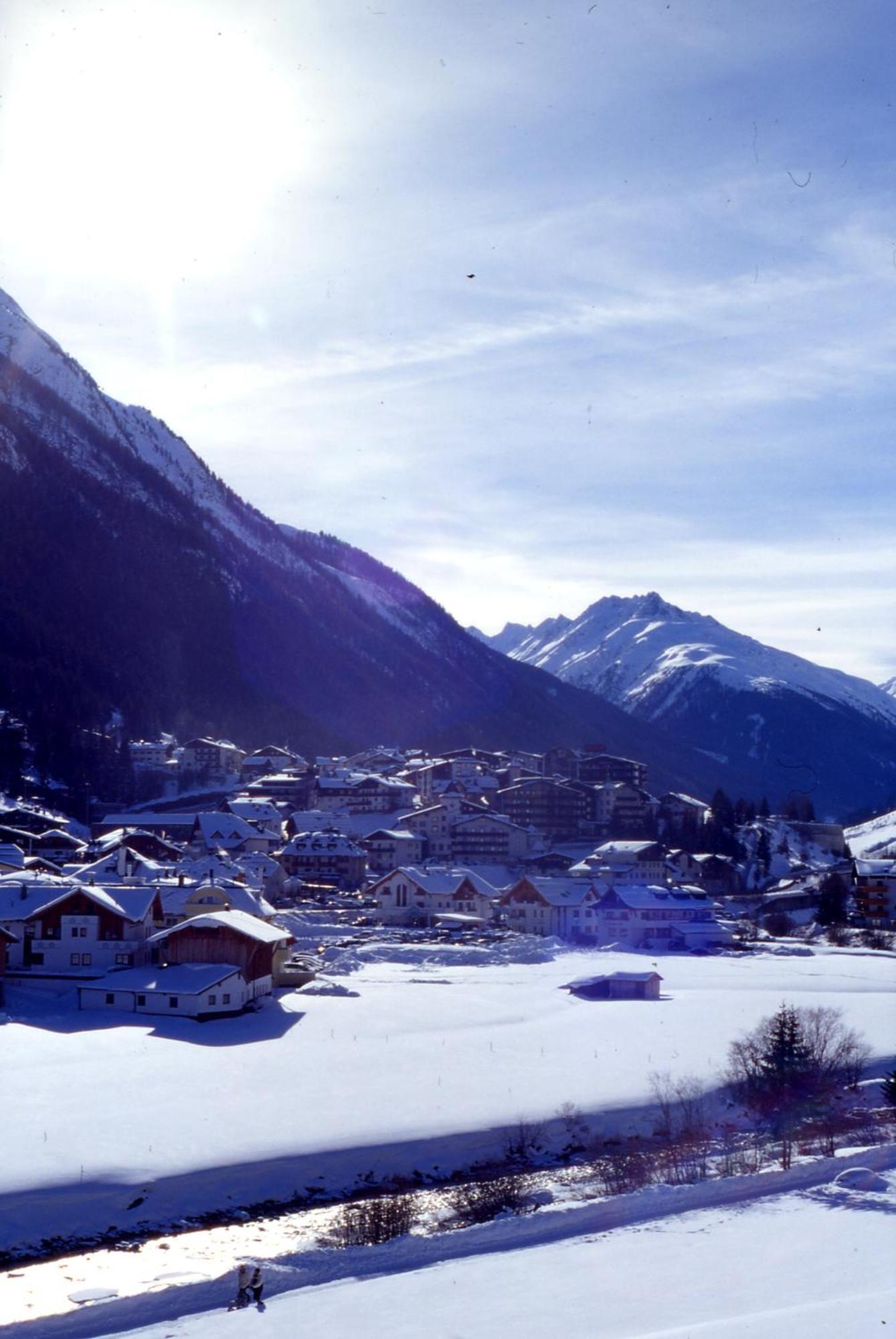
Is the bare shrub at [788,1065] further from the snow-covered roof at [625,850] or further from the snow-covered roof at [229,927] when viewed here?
the snow-covered roof at [625,850]

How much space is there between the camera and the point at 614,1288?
15.3 m

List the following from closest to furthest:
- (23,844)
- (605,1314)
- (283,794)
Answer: (605,1314), (23,844), (283,794)

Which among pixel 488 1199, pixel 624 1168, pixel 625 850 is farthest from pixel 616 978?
pixel 625 850

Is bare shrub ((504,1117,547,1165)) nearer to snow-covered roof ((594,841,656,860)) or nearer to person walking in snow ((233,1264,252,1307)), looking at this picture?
person walking in snow ((233,1264,252,1307))

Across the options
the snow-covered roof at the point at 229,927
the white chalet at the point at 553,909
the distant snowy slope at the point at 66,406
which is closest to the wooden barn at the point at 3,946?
the snow-covered roof at the point at 229,927

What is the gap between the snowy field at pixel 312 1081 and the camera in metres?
20.6

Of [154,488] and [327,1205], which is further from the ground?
[154,488]

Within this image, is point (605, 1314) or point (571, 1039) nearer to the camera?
point (605, 1314)

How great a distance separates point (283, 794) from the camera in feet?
348

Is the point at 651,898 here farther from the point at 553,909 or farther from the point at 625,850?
the point at 625,850

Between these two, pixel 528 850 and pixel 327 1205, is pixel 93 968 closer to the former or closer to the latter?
pixel 327 1205

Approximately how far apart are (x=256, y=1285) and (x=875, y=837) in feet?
402

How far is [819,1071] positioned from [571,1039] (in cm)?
668

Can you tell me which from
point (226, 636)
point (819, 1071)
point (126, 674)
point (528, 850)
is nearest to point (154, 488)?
point (226, 636)
